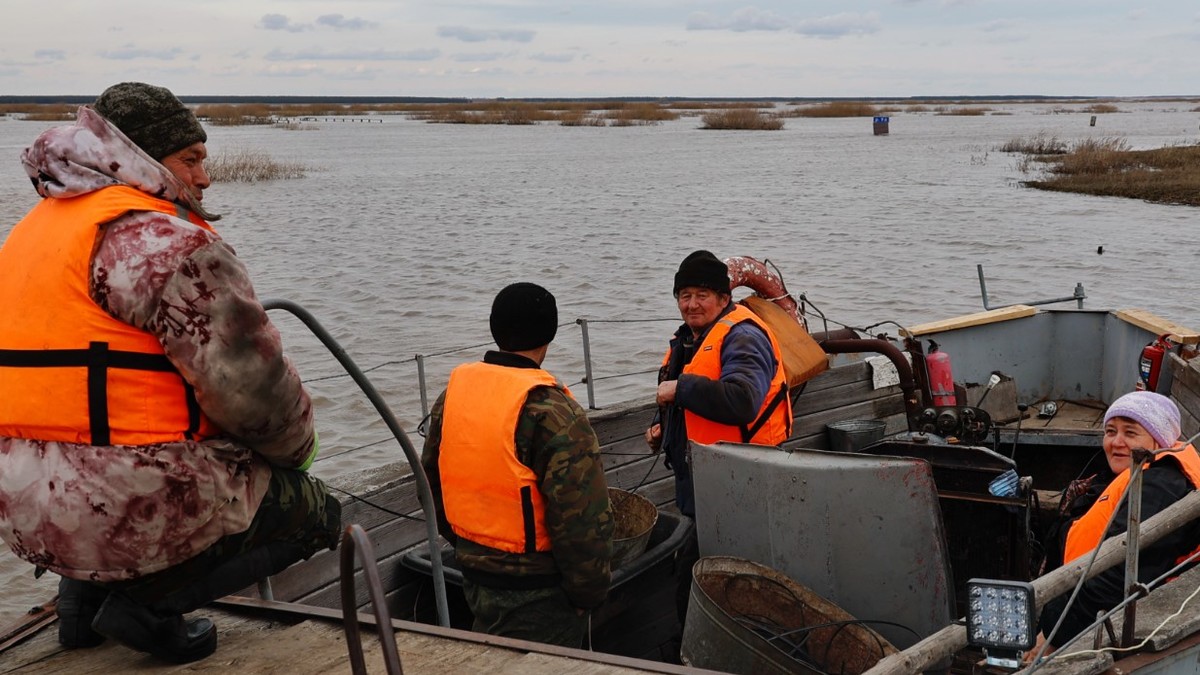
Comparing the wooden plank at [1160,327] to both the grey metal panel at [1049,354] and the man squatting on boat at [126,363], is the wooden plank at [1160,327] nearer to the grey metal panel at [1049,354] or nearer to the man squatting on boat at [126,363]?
the grey metal panel at [1049,354]

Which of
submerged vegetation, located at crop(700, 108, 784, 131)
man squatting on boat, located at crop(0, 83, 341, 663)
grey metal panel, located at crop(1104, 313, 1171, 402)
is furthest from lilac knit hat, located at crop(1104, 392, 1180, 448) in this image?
submerged vegetation, located at crop(700, 108, 784, 131)

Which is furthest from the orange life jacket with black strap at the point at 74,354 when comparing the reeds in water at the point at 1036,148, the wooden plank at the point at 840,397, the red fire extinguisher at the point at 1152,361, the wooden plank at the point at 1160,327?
the reeds in water at the point at 1036,148

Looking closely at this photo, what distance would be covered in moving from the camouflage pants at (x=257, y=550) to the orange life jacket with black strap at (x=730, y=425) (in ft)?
6.27

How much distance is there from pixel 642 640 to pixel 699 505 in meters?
0.85

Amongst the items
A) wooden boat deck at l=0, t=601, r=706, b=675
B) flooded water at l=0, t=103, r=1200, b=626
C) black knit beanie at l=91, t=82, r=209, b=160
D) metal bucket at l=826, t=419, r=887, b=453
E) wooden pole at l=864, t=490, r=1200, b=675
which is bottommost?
flooded water at l=0, t=103, r=1200, b=626

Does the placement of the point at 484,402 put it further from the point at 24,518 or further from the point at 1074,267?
the point at 1074,267

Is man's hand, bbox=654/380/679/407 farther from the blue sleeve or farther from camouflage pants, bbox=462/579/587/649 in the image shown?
camouflage pants, bbox=462/579/587/649

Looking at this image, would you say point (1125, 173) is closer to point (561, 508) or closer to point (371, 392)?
point (561, 508)

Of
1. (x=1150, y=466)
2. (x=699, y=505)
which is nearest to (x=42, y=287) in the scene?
(x=699, y=505)

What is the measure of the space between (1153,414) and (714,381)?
167cm

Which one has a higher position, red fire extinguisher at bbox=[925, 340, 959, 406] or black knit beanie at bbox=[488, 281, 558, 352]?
black knit beanie at bbox=[488, 281, 558, 352]

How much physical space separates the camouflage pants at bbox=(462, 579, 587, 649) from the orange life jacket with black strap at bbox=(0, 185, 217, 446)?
1.31 metres

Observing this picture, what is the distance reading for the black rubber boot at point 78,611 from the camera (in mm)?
3066

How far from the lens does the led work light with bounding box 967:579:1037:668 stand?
8.29 feet
